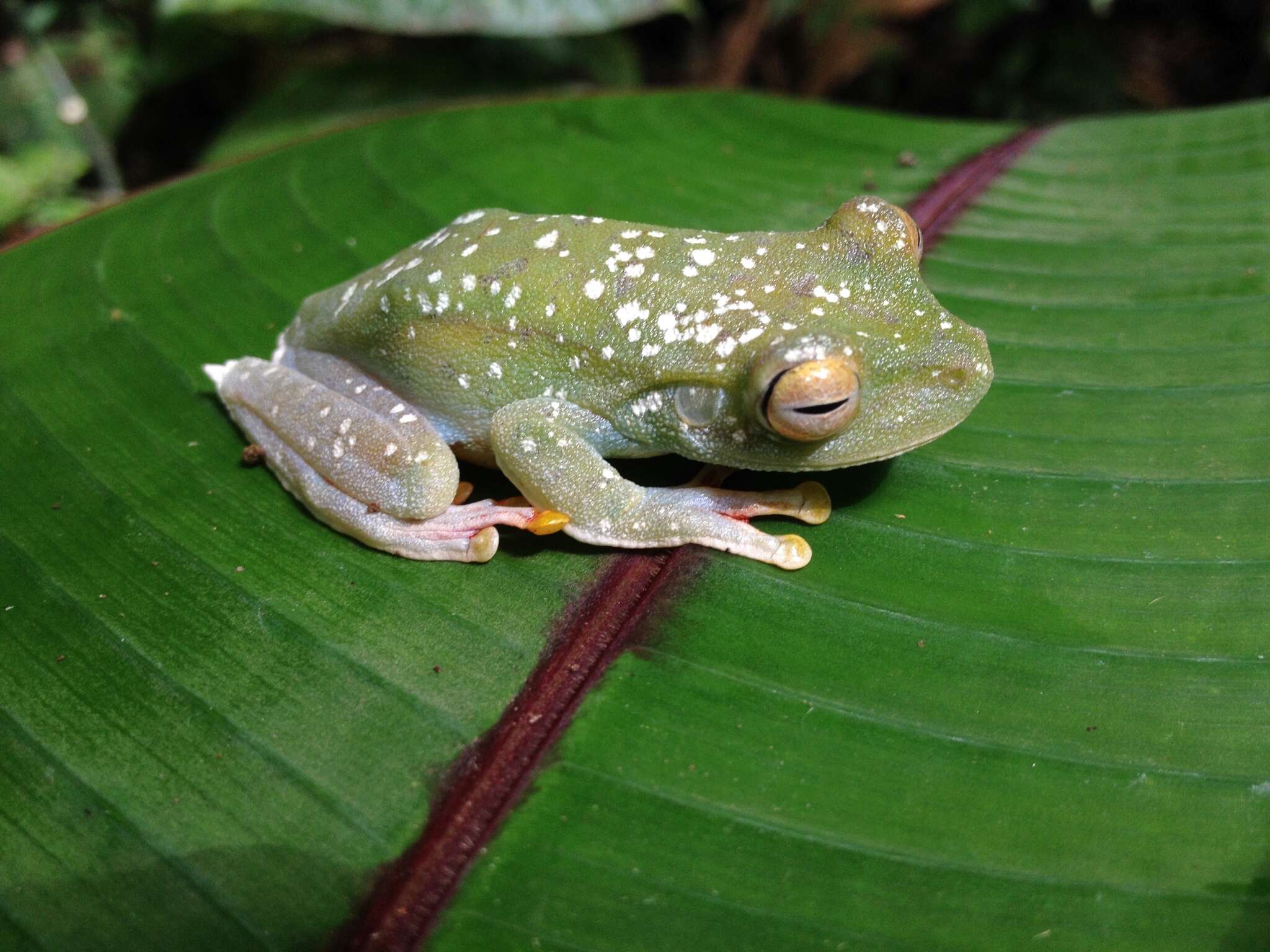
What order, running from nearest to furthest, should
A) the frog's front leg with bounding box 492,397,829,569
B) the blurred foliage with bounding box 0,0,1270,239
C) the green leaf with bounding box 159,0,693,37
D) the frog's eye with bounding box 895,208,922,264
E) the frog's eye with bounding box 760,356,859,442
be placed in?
1. the frog's eye with bounding box 760,356,859,442
2. the frog's front leg with bounding box 492,397,829,569
3. the frog's eye with bounding box 895,208,922,264
4. the green leaf with bounding box 159,0,693,37
5. the blurred foliage with bounding box 0,0,1270,239

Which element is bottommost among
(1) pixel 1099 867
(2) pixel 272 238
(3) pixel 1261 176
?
(1) pixel 1099 867

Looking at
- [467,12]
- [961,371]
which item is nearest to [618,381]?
[961,371]

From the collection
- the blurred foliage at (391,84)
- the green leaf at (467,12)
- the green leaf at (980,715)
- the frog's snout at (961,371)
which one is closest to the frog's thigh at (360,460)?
the green leaf at (980,715)

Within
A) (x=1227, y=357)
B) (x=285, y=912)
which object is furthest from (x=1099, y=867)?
(x=1227, y=357)

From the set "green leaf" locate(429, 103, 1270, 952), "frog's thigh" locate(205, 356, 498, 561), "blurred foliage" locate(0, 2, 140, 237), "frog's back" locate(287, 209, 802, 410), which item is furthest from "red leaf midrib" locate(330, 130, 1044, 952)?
"blurred foliage" locate(0, 2, 140, 237)

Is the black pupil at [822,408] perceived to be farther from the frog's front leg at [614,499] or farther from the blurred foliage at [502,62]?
the blurred foliage at [502,62]

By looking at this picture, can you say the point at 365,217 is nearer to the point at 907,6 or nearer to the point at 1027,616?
the point at 1027,616

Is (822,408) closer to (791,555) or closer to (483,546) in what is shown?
(791,555)

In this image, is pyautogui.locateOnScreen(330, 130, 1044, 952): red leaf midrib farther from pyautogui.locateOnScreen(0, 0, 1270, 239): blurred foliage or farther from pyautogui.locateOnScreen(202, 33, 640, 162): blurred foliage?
pyautogui.locateOnScreen(202, 33, 640, 162): blurred foliage
